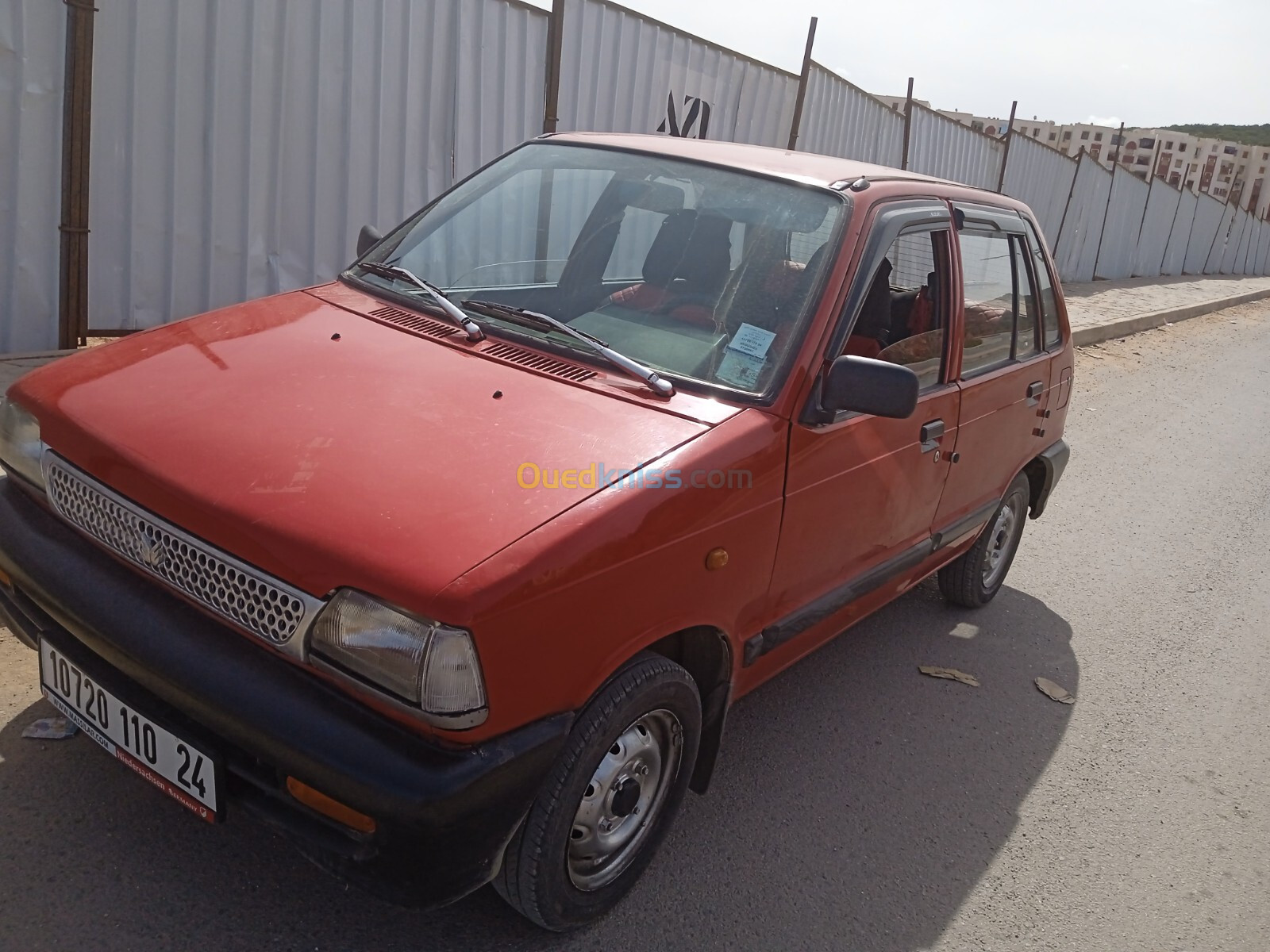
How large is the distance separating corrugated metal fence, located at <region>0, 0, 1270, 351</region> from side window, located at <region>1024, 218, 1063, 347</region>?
412 centimetres

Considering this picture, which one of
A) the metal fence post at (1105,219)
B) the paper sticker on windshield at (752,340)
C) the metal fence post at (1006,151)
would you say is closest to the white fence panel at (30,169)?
the paper sticker on windshield at (752,340)

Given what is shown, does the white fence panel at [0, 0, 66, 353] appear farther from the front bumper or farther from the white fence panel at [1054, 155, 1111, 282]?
the white fence panel at [1054, 155, 1111, 282]

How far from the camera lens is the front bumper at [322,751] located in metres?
1.95

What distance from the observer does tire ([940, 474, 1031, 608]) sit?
4.55m

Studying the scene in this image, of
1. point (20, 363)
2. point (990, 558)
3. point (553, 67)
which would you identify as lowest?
point (990, 558)

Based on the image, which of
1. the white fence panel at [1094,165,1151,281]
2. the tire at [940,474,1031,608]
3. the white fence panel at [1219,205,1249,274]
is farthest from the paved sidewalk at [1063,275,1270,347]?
the white fence panel at [1219,205,1249,274]

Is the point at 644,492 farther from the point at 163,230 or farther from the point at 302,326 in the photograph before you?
the point at 163,230

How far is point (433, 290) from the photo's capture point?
10.5 feet

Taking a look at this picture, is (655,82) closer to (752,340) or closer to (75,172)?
(75,172)

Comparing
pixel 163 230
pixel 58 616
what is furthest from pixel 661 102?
pixel 58 616

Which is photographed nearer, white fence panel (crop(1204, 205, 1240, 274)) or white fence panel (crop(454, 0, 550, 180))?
white fence panel (crop(454, 0, 550, 180))

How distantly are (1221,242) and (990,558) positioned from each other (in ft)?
121

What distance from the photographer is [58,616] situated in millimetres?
2355

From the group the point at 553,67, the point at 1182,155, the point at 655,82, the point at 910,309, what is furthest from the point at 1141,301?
the point at 1182,155
